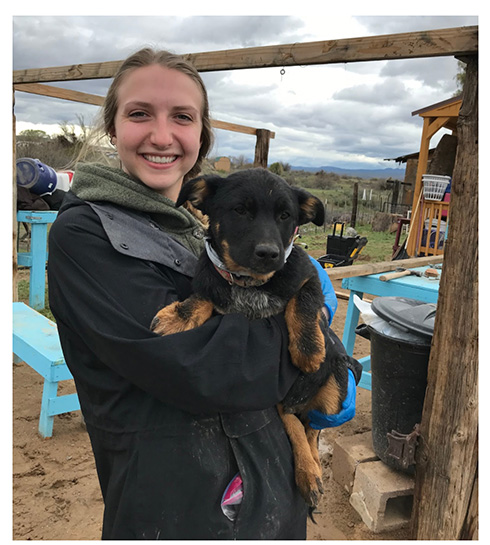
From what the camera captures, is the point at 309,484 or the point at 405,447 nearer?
the point at 309,484

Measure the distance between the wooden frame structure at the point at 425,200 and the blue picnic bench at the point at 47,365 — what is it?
6.38m

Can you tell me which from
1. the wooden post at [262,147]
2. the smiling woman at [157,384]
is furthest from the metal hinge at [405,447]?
the wooden post at [262,147]

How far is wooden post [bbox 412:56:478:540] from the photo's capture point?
225 centimetres

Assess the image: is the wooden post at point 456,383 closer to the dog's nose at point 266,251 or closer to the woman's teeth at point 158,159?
the dog's nose at point 266,251

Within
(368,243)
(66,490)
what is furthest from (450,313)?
(368,243)

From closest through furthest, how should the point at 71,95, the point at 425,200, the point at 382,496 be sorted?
the point at 382,496 → the point at 71,95 → the point at 425,200

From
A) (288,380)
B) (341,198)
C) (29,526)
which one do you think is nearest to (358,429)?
(29,526)

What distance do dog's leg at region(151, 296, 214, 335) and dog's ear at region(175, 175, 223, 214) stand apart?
389 millimetres

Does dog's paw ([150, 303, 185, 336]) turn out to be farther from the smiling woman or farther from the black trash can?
the black trash can

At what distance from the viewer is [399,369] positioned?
124 inches

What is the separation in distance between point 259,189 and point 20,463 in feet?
10.6

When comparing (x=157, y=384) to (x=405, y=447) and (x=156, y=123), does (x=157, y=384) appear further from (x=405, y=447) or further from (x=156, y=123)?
(x=405, y=447)

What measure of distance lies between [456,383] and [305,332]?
143 centimetres

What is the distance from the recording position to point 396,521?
3.10 metres
